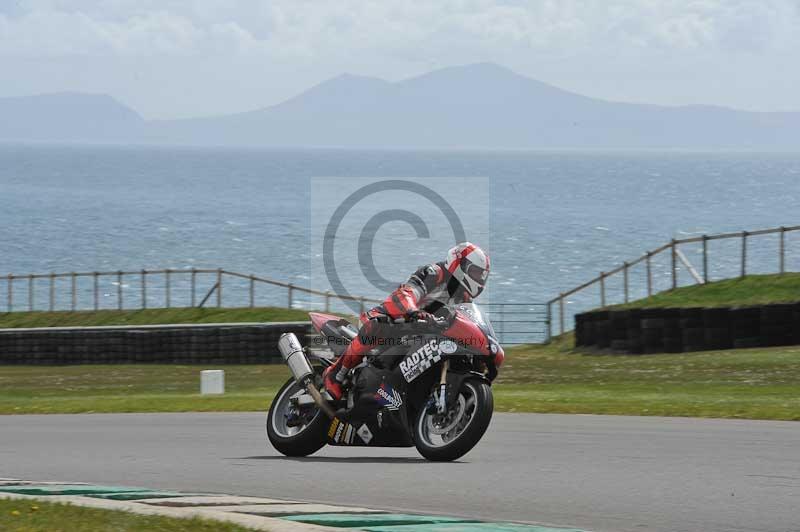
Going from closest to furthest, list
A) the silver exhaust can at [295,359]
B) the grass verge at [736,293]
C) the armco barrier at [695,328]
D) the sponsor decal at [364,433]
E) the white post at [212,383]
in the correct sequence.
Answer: the sponsor decal at [364,433] → the silver exhaust can at [295,359] → the white post at [212,383] → the armco barrier at [695,328] → the grass verge at [736,293]

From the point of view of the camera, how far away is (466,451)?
996 centimetres

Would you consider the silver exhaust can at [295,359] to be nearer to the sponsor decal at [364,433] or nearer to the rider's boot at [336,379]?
the rider's boot at [336,379]

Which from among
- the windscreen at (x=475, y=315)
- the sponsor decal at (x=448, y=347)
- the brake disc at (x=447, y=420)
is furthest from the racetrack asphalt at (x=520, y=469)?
the windscreen at (x=475, y=315)

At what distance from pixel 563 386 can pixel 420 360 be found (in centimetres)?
1100

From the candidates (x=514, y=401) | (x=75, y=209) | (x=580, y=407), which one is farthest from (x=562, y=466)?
(x=75, y=209)

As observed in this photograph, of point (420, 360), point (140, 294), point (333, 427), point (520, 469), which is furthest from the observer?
point (140, 294)

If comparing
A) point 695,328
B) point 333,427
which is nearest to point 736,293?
point 695,328

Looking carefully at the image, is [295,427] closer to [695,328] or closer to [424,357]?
[424,357]

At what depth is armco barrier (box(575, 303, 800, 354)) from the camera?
2466 centimetres

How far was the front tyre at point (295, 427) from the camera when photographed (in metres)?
11.0

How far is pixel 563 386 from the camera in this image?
20.8m

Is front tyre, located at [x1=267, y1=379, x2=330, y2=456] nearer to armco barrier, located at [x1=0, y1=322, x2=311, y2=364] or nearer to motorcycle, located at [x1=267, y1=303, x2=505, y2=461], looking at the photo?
motorcycle, located at [x1=267, y1=303, x2=505, y2=461]

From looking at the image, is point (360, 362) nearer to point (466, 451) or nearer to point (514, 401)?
point (466, 451)

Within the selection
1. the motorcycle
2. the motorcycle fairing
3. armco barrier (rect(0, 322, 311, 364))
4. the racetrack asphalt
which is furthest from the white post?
the motorcycle fairing
